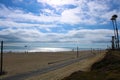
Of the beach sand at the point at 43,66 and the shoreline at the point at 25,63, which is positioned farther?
the shoreline at the point at 25,63

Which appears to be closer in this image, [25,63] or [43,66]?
[43,66]

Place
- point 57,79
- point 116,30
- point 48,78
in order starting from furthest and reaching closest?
1. point 116,30
2. point 48,78
3. point 57,79

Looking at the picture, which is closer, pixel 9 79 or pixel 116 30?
pixel 9 79

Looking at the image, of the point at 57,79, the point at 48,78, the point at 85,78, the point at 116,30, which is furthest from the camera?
the point at 116,30

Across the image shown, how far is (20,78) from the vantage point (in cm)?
2125

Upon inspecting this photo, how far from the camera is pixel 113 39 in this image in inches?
2468

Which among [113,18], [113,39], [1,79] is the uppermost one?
[113,18]

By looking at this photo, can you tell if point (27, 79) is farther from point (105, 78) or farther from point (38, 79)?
point (105, 78)

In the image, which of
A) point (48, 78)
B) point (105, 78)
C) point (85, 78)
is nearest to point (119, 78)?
point (105, 78)

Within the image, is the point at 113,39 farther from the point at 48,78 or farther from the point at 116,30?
the point at 48,78

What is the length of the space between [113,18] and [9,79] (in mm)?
44504

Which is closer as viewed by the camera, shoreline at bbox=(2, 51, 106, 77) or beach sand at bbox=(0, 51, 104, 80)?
beach sand at bbox=(0, 51, 104, 80)

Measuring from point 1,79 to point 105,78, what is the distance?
10.9 meters

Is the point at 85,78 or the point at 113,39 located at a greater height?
the point at 113,39
